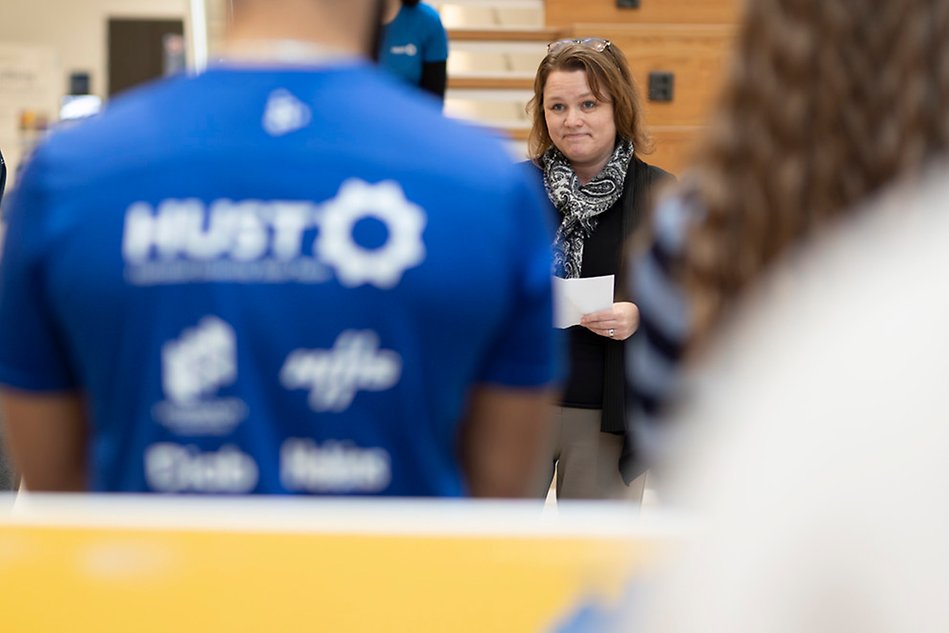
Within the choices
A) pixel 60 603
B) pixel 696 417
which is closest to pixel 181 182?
pixel 60 603

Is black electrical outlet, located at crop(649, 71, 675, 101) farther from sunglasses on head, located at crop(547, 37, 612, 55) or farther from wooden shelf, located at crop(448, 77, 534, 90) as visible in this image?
sunglasses on head, located at crop(547, 37, 612, 55)

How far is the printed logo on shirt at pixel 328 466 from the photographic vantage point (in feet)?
3.98

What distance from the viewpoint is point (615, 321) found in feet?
10.7

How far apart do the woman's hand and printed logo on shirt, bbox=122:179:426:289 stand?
2111mm

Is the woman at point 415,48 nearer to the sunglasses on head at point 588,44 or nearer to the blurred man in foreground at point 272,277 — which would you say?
the sunglasses on head at point 588,44

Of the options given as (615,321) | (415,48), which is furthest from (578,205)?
(415,48)

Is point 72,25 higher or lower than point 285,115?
higher

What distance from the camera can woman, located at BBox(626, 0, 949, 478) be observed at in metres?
0.99

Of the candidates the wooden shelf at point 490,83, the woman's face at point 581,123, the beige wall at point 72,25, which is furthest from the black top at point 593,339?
the beige wall at point 72,25

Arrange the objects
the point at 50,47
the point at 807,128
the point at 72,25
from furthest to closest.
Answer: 1. the point at 72,25
2. the point at 50,47
3. the point at 807,128

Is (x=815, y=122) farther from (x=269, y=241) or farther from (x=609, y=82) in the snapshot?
(x=609, y=82)

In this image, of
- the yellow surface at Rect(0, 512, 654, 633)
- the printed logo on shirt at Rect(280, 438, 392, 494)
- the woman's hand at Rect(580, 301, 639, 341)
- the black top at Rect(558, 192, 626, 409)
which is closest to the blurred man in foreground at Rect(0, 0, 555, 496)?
the printed logo on shirt at Rect(280, 438, 392, 494)

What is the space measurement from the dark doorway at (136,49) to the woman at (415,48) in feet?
37.3

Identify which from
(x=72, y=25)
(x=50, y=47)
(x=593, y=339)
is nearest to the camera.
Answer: (x=593, y=339)
